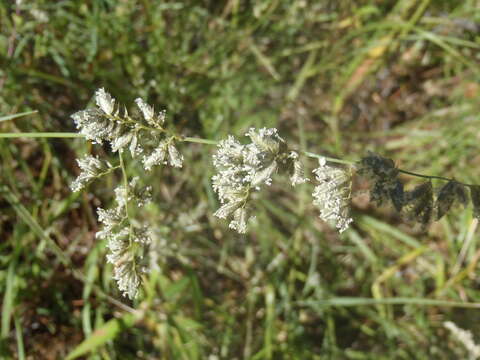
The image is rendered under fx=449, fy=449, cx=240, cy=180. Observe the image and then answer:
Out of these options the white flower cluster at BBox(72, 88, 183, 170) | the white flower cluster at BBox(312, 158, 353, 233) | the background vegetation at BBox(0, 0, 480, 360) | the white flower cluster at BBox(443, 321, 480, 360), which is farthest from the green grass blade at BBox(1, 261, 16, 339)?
the white flower cluster at BBox(443, 321, 480, 360)

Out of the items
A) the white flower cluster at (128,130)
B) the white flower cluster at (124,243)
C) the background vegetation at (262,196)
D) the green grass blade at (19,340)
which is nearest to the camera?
the white flower cluster at (128,130)

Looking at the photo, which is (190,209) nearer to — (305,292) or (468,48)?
(305,292)

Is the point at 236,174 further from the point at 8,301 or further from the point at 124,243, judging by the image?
the point at 8,301

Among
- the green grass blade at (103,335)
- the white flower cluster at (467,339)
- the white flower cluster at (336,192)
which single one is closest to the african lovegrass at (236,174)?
the white flower cluster at (336,192)

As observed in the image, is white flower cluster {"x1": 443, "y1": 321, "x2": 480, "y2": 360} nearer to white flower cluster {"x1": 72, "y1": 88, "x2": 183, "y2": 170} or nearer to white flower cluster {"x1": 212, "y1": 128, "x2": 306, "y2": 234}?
white flower cluster {"x1": 212, "y1": 128, "x2": 306, "y2": 234}

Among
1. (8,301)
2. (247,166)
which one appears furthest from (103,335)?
(247,166)

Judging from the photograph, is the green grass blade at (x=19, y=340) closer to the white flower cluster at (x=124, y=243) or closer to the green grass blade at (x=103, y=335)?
the green grass blade at (x=103, y=335)

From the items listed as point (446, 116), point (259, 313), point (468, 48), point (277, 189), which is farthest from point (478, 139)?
point (259, 313)
